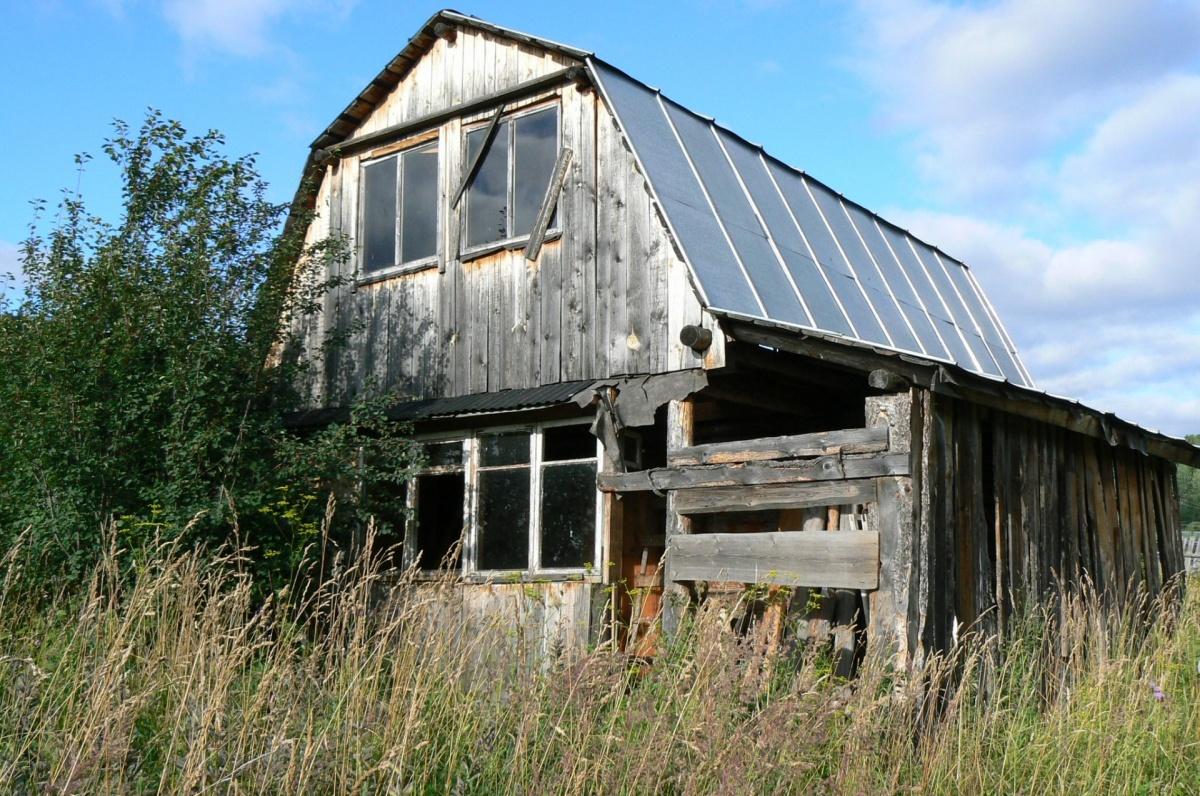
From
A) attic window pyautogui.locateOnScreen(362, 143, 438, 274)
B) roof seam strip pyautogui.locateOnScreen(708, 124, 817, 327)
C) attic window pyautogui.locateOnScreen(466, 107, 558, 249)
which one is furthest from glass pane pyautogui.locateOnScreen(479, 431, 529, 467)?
roof seam strip pyautogui.locateOnScreen(708, 124, 817, 327)

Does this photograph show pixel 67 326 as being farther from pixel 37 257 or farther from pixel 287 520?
pixel 287 520

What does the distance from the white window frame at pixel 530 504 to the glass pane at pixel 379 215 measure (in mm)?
2463

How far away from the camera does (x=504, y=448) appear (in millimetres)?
11922

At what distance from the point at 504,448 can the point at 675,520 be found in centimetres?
287

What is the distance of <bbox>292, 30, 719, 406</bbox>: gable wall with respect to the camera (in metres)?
11.0

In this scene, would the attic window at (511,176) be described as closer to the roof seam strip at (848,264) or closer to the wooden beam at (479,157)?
the wooden beam at (479,157)

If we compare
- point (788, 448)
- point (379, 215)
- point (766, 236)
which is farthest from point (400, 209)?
point (788, 448)

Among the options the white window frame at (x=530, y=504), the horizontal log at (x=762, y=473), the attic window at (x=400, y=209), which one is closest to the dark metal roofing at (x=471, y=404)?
the white window frame at (x=530, y=504)

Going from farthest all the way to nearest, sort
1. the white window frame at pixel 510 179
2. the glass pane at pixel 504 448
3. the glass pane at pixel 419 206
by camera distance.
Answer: the glass pane at pixel 419 206, the white window frame at pixel 510 179, the glass pane at pixel 504 448

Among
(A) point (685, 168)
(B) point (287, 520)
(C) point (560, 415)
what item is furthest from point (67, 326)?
(A) point (685, 168)

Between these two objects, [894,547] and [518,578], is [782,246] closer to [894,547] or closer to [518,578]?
[518,578]

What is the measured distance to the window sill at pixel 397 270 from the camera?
1303 centimetres

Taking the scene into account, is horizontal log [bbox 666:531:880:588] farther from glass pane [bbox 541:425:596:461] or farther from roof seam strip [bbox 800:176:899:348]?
roof seam strip [bbox 800:176:899:348]

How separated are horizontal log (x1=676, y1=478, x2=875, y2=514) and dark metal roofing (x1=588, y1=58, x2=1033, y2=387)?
46.4 inches
